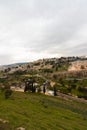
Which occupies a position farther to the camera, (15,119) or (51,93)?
(51,93)

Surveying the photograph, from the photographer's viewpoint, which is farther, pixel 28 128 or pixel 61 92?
pixel 61 92

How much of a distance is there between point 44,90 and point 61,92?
56.9 ft

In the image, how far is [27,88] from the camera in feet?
556

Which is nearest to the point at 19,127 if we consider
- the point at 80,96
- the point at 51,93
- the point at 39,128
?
the point at 39,128

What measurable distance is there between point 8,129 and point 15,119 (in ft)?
27.1

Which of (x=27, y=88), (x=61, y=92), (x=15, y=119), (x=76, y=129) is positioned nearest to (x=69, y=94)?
(x=61, y=92)

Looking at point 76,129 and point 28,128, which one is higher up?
point 28,128

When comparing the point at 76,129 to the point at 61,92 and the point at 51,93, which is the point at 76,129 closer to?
the point at 51,93

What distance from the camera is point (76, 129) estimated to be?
53750mm

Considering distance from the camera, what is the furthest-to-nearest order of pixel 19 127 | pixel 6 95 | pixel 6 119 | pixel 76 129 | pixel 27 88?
pixel 27 88, pixel 6 95, pixel 76 129, pixel 6 119, pixel 19 127

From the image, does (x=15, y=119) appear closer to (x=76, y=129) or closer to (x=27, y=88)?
(x=76, y=129)

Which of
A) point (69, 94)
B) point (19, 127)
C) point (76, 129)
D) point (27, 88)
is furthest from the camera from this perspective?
point (69, 94)

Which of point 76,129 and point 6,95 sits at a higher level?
point 6,95

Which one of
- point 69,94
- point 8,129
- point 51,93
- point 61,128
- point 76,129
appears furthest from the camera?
point 69,94
